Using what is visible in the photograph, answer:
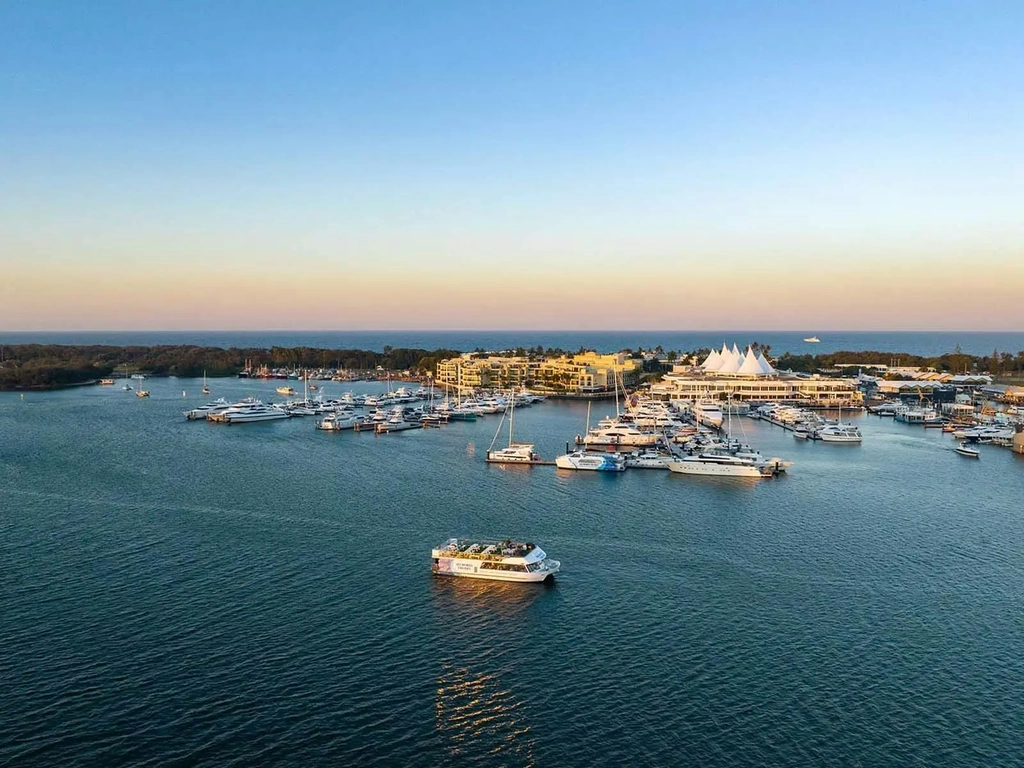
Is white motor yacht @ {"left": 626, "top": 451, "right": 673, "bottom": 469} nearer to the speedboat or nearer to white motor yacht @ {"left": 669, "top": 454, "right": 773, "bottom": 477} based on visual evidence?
the speedboat

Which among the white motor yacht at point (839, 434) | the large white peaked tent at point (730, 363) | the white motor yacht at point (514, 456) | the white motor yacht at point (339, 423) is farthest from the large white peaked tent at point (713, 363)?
the white motor yacht at point (514, 456)

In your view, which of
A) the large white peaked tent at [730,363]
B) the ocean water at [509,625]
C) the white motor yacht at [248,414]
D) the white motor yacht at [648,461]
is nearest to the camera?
the ocean water at [509,625]

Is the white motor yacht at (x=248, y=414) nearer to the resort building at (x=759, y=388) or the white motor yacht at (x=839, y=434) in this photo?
the resort building at (x=759, y=388)

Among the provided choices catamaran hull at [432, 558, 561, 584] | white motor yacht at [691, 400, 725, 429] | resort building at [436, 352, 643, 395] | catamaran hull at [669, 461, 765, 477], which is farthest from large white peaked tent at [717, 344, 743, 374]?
catamaran hull at [432, 558, 561, 584]

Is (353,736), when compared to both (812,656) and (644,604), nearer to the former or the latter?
(644,604)

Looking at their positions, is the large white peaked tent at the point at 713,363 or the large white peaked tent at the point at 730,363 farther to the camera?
the large white peaked tent at the point at 713,363

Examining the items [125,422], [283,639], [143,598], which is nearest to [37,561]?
[143,598]
